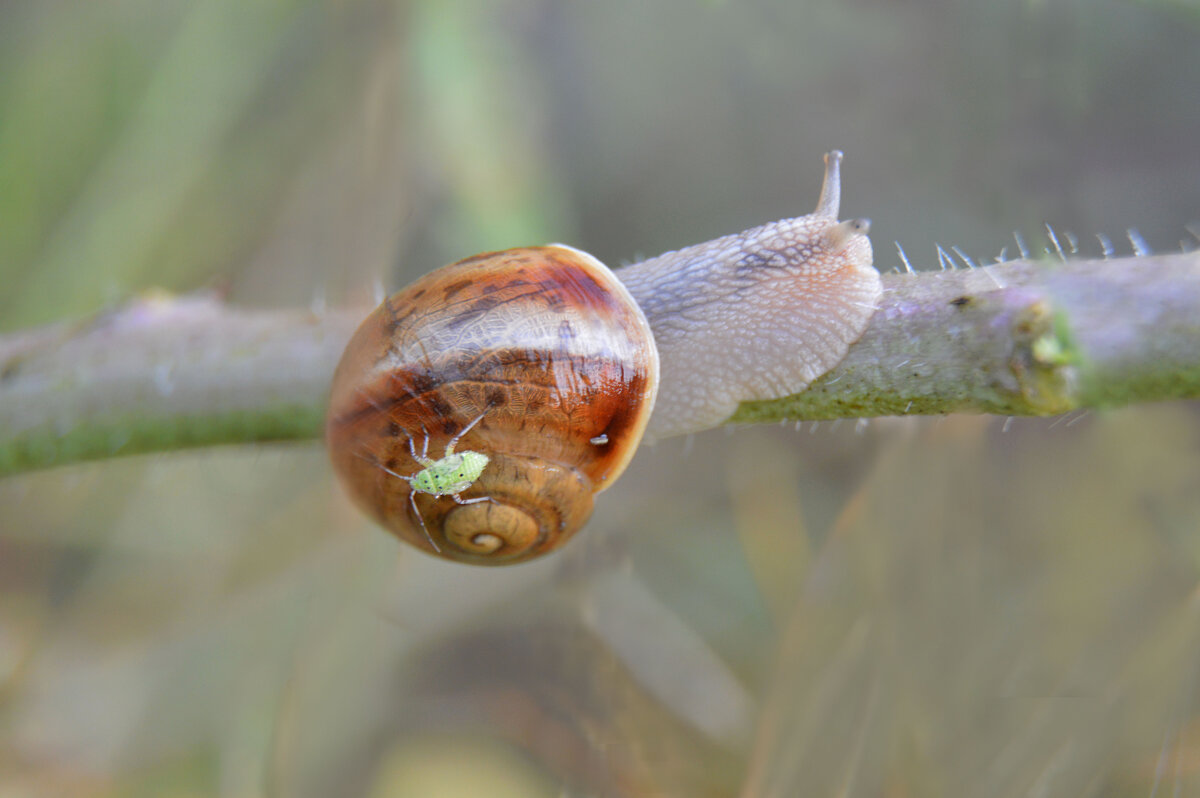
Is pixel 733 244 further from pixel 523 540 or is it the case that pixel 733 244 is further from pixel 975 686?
pixel 975 686

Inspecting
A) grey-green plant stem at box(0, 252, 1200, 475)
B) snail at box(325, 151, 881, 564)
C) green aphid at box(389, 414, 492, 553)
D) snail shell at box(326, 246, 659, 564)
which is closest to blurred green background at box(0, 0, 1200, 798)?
grey-green plant stem at box(0, 252, 1200, 475)

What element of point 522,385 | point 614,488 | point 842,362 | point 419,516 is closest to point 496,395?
point 522,385

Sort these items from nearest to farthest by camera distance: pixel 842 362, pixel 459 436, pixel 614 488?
1. pixel 842 362
2. pixel 459 436
3. pixel 614 488

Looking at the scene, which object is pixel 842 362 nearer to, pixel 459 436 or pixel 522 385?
pixel 522 385

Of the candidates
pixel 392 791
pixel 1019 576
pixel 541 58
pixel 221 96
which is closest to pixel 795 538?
pixel 1019 576

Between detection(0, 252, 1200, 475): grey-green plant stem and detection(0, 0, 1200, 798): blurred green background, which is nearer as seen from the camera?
detection(0, 252, 1200, 475): grey-green plant stem

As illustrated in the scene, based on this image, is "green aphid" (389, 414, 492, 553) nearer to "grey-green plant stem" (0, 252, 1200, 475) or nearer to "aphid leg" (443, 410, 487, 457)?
"aphid leg" (443, 410, 487, 457)

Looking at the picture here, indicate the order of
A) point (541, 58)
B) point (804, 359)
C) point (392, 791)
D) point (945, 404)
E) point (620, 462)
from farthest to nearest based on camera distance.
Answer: point (541, 58) < point (392, 791) < point (620, 462) < point (804, 359) < point (945, 404)
